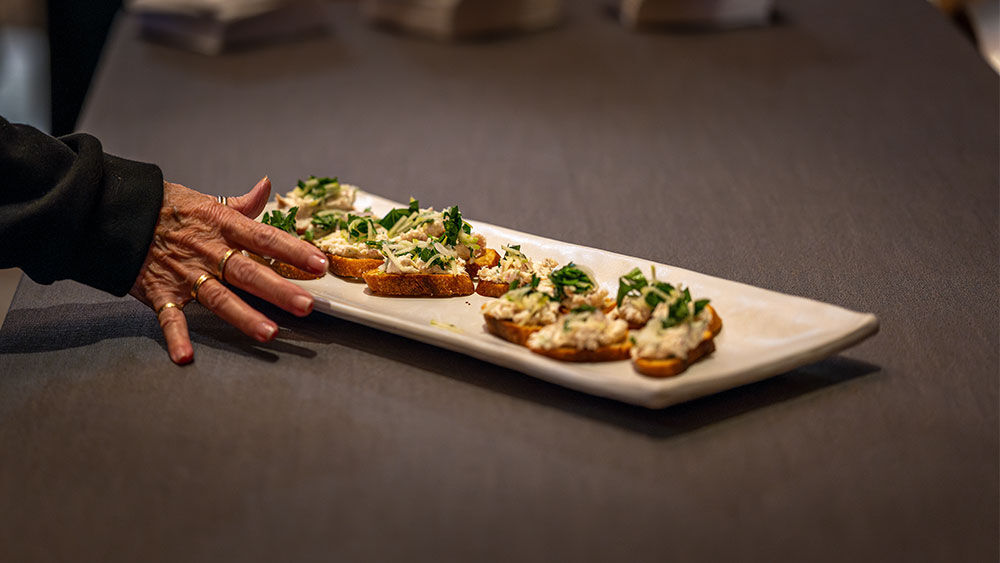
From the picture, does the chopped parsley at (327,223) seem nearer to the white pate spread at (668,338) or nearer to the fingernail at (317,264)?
the fingernail at (317,264)

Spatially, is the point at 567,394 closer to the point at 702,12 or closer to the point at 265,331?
the point at 265,331

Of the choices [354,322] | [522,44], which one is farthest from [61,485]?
[522,44]

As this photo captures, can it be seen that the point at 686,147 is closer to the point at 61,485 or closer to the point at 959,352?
the point at 959,352

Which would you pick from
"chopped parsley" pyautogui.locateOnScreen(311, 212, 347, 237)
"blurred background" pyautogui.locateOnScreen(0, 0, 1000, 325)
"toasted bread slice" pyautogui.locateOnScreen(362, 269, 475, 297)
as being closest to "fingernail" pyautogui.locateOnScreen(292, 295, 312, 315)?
"toasted bread slice" pyautogui.locateOnScreen(362, 269, 475, 297)

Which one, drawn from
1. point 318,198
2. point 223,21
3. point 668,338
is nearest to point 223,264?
point 318,198

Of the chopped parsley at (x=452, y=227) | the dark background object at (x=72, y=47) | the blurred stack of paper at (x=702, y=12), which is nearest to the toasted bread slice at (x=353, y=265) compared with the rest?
the chopped parsley at (x=452, y=227)
